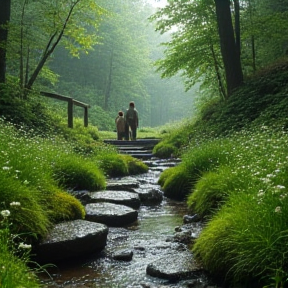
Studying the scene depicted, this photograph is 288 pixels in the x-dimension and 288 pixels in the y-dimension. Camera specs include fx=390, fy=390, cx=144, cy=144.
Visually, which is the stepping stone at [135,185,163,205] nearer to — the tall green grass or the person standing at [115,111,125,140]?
the tall green grass

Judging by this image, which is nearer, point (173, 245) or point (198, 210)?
point (173, 245)

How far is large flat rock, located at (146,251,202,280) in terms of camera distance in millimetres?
4445

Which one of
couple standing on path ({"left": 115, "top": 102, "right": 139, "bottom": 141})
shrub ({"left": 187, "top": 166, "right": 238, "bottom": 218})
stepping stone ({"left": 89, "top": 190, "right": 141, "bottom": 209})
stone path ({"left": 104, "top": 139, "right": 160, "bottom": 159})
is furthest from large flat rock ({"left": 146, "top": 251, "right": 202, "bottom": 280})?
couple standing on path ({"left": 115, "top": 102, "right": 139, "bottom": 141})

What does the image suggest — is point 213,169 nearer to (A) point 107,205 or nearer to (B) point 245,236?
(A) point 107,205

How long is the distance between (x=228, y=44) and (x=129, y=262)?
12198 mm

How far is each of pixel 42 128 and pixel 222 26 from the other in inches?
315

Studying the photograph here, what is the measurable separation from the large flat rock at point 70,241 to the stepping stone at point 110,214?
978 millimetres

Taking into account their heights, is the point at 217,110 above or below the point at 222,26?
below

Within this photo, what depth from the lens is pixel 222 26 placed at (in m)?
15.3

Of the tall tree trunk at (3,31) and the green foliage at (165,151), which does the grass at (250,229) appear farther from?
the tall tree trunk at (3,31)

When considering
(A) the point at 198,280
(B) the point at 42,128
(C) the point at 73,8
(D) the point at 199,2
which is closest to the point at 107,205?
(A) the point at 198,280

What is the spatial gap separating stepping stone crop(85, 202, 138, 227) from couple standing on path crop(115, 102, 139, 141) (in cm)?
1236

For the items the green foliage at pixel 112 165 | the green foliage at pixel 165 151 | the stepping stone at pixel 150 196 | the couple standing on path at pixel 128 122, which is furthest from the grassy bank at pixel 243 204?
the couple standing on path at pixel 128 122

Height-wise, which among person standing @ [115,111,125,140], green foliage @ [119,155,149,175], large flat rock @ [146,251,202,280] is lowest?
large flat rock @ [146,251,202,280]
